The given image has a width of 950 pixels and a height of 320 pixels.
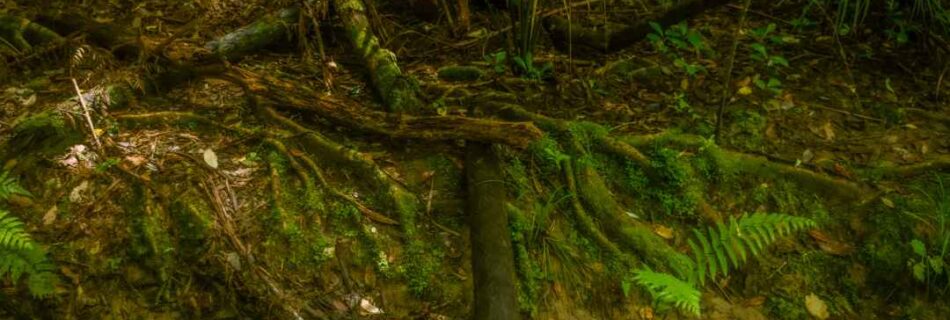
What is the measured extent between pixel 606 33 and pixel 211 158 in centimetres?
267

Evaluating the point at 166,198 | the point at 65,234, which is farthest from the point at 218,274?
the point at 65,234

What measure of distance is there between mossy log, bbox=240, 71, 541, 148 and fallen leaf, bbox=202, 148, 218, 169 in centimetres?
44

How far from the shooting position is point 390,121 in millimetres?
3076

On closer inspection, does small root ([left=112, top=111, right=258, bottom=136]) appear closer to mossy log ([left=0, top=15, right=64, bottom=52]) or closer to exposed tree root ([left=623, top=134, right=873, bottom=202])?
mossy log ([left=0, top=15, right=64, bottom=52])

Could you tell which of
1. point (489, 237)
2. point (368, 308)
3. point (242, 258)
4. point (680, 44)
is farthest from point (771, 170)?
point (242, 258)

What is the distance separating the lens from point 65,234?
2500 mm

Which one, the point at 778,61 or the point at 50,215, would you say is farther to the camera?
the point at 778,61

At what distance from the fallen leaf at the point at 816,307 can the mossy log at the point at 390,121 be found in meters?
1.55

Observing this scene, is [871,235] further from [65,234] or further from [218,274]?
[65,234]

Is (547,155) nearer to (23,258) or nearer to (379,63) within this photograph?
(379,63)

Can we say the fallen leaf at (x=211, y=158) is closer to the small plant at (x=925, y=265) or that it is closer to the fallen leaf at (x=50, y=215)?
the fallen leaf at (x=50, y=215)

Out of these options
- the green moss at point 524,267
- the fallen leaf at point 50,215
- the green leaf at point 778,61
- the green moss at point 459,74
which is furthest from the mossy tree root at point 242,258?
the green leaf at point 778,61

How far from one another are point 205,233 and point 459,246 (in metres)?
1.11

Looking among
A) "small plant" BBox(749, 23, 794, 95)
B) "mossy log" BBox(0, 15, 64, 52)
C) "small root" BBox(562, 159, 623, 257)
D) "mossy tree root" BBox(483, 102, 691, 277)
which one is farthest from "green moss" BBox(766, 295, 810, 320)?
"mossy log" BBox(0, 15, 64, 52)
